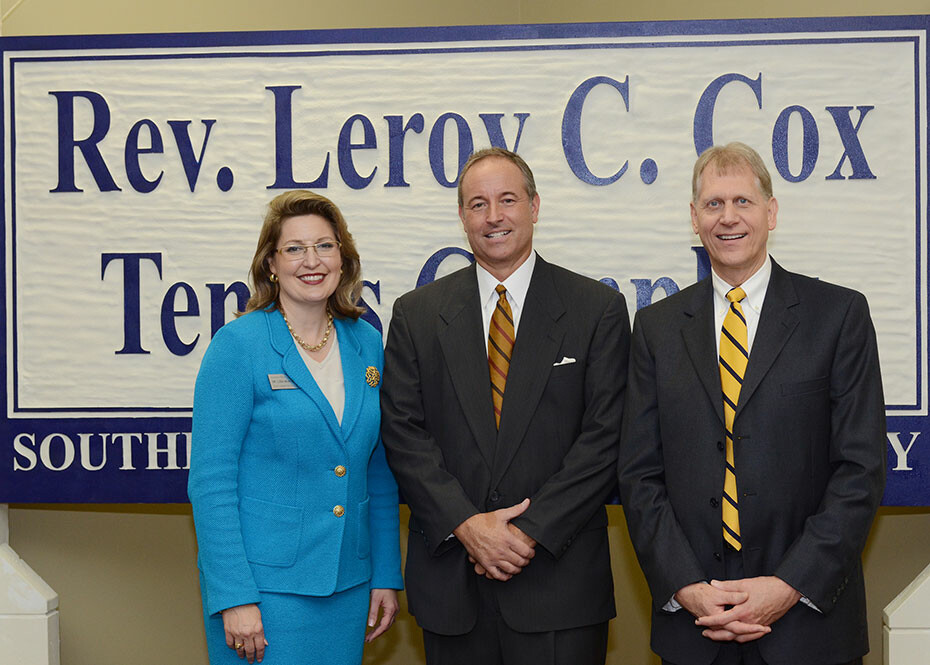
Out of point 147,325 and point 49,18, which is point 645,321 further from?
point 49,18

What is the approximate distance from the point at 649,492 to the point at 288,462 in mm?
817

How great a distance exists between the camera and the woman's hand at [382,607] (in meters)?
2.35

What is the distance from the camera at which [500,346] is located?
230cm

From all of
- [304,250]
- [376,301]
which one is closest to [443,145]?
[376,301]

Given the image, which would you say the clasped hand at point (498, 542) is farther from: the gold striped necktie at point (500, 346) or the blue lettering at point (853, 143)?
the blue lettering at point (853, 143)

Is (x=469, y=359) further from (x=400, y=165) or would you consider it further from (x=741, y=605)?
(x=400, y=165)

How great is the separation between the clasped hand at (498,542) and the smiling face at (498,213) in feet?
1.97

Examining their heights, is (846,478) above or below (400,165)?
below

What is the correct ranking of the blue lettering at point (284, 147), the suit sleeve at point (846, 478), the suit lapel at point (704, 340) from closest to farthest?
the suit sleeve at point (846, 478)
the suit lapel at point (704, 340)
the blue lettering at point (284, 147)

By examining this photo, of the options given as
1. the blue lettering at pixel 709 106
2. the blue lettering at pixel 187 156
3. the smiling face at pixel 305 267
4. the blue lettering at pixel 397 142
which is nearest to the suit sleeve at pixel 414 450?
the smiling face at pixel 305 267

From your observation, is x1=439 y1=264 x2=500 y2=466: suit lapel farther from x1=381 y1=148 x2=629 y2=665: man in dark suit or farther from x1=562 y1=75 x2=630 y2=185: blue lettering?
x1=562 y1=75 x2=630 y2=185: blue lettering

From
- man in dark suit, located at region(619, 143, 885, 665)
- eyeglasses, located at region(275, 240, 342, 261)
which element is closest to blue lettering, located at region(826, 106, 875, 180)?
man in dark suit, located at region(619, 143, 885, 665)

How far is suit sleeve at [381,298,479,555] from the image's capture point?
2.17 metres

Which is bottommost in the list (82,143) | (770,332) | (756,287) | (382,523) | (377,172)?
(382,523)
